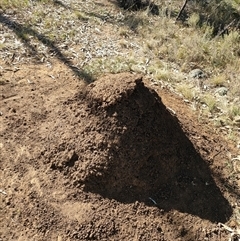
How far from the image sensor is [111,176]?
3355mm

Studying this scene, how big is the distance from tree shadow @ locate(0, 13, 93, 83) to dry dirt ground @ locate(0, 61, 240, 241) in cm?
141

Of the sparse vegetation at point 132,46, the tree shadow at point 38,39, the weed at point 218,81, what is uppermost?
the weed at point 218,81

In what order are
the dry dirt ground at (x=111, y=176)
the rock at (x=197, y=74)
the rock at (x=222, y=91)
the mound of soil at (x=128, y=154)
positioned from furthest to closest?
the rock at (x=197, y=74) → the rock at (x=222, y=91) → the mound of soil at (x=128, y=154) → the dry dirt ground at (x=111, y=176)

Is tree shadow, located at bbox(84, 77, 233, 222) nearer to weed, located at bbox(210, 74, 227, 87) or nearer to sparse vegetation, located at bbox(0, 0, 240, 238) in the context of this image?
sparse vegetation, located at bbox(0, 0, 240, 238)

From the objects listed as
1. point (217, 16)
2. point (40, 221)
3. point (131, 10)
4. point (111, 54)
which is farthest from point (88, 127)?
point (217, 16)

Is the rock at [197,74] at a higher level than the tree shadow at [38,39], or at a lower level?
higher

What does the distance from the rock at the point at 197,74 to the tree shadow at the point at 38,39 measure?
1.70 metres

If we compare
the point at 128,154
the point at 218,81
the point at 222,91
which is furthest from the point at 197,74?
the point at 128,154

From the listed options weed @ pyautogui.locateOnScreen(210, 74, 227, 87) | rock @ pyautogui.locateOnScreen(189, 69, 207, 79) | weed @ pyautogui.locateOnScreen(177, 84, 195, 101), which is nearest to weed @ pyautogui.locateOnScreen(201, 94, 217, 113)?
weed @ pyautogui.locateOnScreen(177, 84, 195, 101)

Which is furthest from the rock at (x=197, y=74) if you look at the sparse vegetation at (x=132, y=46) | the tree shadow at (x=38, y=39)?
the tree shadow at (x=38, y=39)

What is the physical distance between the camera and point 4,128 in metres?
3.93

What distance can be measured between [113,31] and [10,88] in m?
2.68

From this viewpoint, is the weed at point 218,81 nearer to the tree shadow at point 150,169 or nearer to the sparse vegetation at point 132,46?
the sparse vegetation at point 132,46

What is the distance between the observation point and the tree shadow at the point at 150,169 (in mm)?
3369
